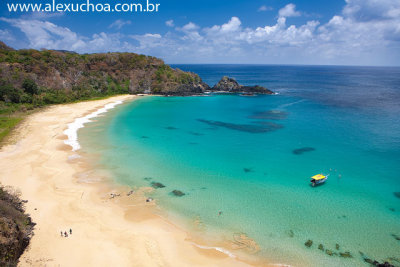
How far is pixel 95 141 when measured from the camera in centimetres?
4600

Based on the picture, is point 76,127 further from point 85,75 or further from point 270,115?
point 85,75

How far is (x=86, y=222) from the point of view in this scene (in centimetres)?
2292

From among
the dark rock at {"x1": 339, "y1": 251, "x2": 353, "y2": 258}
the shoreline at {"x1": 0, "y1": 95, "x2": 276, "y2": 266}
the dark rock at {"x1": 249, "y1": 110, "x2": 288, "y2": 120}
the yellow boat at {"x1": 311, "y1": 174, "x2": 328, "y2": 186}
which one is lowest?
the dark rock at {"x1": 339, "y1": 251, "x2": 353, "y2": 258}

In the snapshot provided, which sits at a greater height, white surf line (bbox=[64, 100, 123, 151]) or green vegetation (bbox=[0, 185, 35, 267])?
white surf line (bbox=[64, 100, 123, 151])

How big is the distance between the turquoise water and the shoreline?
2716 millimetres

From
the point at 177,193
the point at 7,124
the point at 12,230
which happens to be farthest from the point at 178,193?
the point at 7,124

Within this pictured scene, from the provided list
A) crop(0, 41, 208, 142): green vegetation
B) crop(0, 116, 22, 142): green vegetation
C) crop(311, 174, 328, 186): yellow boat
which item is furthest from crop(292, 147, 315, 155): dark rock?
crop(0, 41, 208, 142): green vegetation

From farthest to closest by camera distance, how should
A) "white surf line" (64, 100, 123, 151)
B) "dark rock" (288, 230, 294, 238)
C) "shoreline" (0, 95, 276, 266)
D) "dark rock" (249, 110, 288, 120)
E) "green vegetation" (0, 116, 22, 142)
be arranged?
1. "dark rock" (249, 110, 288, 120)
2. "green vegetation" (0, 116, 22, 142)
3. "white surf line" (64, 100, 123, 151)
4. "dark rock" (288, 230, 294, 238)
5. "shoreline" (0, 95, 276, 266)

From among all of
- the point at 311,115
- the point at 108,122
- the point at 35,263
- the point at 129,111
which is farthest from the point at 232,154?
the point at 129,111

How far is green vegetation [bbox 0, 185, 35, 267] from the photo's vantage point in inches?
651

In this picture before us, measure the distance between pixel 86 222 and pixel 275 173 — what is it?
80.5ft

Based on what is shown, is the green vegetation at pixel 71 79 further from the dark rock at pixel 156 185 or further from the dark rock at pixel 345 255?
the dark rock at pixel 345 255

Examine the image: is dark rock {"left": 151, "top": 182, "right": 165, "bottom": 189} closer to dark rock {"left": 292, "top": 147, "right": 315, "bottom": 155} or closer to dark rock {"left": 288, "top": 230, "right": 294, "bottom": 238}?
dark rock {"left": 288, "top": 230, "right": 294, "bottom": 238}

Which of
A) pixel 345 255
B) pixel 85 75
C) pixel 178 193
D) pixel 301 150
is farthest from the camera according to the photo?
pixel 85 75
